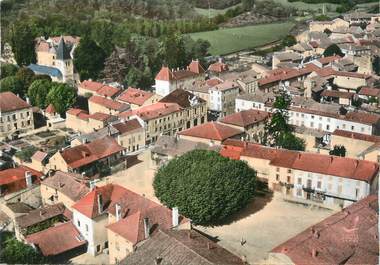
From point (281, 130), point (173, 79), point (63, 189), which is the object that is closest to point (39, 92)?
point (173, 79)

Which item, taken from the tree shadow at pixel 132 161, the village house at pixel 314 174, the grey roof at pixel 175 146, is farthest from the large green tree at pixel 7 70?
the village house at pixel 314 174

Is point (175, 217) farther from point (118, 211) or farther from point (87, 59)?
point (87, 59)

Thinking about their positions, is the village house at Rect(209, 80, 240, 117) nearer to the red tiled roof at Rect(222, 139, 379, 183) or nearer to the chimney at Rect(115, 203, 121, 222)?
the red tiled roof at Rect(222, 139, 379, 183)

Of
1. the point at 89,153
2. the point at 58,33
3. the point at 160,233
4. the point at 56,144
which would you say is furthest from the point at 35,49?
the point at 160,233

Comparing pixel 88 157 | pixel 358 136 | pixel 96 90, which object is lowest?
pixel 88 157

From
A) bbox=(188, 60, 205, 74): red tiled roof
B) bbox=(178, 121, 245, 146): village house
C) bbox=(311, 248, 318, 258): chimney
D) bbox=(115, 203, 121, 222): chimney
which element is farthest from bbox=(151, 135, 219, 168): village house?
bbox=(188, 60, 205, 74): red tiled roof

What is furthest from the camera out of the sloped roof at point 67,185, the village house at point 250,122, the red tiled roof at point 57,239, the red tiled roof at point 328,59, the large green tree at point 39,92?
the red tiled roof at point 328,59

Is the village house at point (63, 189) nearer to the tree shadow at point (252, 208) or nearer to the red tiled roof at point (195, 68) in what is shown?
the tree shadow at point (252, 208)
